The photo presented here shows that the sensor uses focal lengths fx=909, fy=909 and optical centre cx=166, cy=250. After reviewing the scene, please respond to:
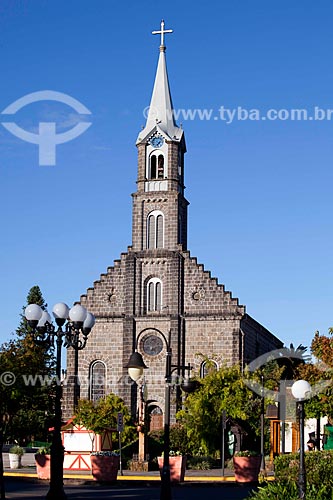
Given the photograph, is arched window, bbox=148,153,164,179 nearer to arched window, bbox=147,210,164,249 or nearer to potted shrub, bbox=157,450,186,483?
arched window, bbox=147,210,164,249

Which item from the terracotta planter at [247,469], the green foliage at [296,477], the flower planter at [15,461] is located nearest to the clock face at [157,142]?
the flower planter at [15,461]

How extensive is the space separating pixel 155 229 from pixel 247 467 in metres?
28.8

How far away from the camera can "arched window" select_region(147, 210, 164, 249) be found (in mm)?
60688

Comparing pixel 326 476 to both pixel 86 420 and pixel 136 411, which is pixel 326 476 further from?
pixel 136 411

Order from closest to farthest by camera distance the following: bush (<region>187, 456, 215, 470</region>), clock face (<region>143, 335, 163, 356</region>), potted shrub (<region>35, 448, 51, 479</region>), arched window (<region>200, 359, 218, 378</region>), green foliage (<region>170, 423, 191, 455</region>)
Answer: potted shrub (<region>35, 448, 51, 479</region>), bush (<region>187, 456, 215, 470</region>), green foliage (<region>170, 423, 191, 455</region>), arched window (<region>200, 359, 218, 378</region>), clock face (<region>143, 335, 163, 356</region>)

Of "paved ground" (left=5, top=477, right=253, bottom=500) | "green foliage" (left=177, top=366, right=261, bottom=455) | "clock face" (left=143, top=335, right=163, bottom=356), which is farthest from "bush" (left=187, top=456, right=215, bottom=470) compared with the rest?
"paved ground" (left=5, top=477, right=253, bottom=500)

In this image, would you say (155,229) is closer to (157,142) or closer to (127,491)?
(157,142)

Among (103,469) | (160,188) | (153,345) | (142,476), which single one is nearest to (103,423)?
(153,345)

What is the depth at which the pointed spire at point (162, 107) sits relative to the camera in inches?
2446

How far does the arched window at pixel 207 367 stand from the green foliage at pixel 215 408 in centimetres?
A: 306

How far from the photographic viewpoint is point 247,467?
111 feet

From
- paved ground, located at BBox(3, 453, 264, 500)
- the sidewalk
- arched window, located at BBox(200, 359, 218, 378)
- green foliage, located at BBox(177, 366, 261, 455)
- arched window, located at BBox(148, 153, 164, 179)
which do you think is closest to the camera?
paved ground, located at BBox(3, 453, 264, 500)

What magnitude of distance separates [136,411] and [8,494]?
3140 centimetres

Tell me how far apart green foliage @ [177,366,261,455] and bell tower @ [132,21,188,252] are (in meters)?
11.1
